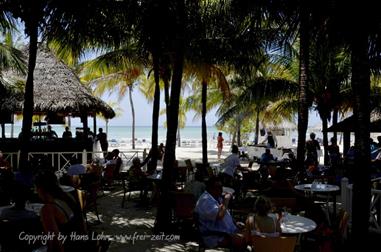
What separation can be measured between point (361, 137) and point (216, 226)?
7.03 ft

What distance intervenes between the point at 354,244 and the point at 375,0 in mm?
2924

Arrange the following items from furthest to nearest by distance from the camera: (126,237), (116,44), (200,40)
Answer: (200,40) < (116,44) < (126,237)

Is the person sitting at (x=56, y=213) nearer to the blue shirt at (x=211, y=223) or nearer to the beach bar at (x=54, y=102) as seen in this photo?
the blue shirt at (x=211, y=223)

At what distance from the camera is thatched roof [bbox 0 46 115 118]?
15.5 metres

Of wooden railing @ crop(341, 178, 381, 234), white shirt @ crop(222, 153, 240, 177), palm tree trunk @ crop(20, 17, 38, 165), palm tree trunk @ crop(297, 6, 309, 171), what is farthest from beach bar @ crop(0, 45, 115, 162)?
wooden railing @ crop(341, 178, 381, 234)

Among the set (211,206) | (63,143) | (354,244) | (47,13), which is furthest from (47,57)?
(354,244)

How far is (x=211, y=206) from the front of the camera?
521 centimetres

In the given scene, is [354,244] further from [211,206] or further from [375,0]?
[375,0]

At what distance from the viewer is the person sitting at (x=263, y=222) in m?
4.80

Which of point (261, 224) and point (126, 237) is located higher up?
point (261, 224)

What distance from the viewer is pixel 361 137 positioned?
4926 millimetres

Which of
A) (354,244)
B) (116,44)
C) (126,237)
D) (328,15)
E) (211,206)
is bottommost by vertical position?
(126,237)

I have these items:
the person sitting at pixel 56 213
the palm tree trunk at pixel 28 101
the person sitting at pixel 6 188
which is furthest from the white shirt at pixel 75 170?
the person sitting at pixel 56 213

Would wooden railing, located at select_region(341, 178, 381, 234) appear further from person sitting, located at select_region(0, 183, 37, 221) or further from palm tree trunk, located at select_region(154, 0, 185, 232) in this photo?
person sitting, located at select_region(0, 183, 37, 221)
